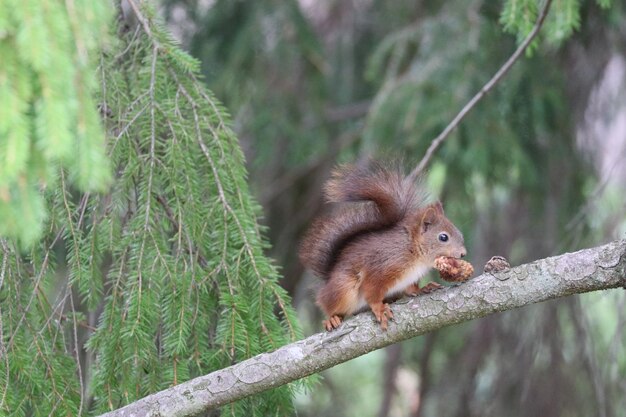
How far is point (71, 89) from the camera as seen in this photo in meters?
1.43

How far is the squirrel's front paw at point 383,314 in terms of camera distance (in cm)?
210

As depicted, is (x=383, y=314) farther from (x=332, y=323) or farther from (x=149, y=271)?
(x=149, y=271)

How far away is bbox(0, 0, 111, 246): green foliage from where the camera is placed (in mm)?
1354

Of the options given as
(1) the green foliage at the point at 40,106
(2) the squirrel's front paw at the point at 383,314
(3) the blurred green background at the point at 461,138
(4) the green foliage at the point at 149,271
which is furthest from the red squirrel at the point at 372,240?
(1) the green foliage at the point at 40,106

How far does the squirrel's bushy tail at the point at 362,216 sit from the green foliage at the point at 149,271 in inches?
12.1

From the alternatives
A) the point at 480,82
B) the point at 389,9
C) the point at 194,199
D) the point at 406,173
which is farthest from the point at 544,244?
the point at 194,199

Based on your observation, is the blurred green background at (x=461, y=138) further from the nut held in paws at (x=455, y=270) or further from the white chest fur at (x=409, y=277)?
the nut held in paws at (x=455, y=270)

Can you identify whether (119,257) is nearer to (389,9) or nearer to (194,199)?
(194,199)

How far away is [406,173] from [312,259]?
0.37 m

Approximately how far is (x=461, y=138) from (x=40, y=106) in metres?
2.53

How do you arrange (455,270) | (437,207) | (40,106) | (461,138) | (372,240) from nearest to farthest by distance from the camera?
(40,106), (455,270), (372,240), (437,207), (461,138)

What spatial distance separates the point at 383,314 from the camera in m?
2.15

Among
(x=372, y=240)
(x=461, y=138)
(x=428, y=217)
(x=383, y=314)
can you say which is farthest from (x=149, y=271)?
(x=461, y=138)

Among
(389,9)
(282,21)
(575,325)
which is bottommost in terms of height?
(575,325)
